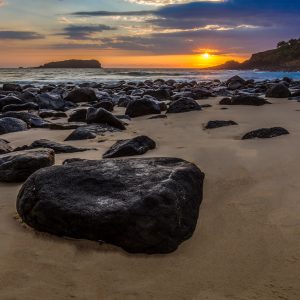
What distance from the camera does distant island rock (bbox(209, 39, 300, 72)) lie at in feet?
279

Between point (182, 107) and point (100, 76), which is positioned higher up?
point (182, 107)

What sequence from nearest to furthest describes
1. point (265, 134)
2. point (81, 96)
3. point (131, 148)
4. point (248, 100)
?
point (131, 148) < point (265, 134) < point (248, 100) < point (81, 96)

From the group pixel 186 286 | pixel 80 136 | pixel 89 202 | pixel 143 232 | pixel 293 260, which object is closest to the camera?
pixel 186 286

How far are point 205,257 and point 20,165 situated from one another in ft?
5.62

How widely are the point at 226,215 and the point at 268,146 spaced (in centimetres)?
169

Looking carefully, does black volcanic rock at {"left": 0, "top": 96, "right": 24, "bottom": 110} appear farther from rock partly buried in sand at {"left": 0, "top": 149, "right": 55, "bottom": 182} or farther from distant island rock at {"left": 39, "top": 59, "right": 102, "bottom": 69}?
distant island rock at {"left": 39, "top": 59, "right": 102, "bottom": 69}

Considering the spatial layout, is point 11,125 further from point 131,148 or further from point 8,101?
point 8,101

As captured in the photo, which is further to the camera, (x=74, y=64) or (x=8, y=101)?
(x=74, y=64)

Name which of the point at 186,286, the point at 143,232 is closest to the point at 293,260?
the point at 186,286

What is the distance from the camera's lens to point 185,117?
22.6 feet

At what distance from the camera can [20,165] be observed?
3025 mm

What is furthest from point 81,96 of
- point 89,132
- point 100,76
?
point 100,76

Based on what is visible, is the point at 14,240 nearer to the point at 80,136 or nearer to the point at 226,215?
the point at 226,215

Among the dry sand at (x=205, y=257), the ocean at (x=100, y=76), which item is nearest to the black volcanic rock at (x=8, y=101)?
the dry sand at (x=205, y=257)
